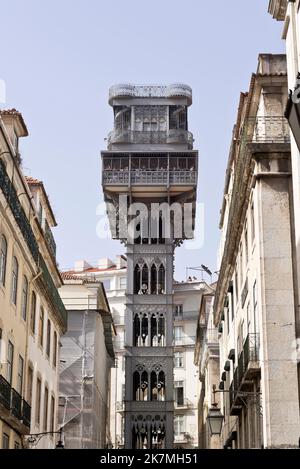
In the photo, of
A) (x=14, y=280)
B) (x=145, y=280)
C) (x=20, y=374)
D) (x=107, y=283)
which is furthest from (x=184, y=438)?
(x=14, y=280)

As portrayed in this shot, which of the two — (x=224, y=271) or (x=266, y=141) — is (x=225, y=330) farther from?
(x=266, y=141)

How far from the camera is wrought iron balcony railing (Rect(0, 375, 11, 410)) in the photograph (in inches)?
950

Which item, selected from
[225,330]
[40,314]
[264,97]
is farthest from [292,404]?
[225,330]

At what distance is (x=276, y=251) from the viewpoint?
24734mm

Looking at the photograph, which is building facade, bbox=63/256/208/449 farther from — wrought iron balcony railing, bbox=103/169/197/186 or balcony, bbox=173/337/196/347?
wrought iron balcony railing, bbox=103/169/197/186

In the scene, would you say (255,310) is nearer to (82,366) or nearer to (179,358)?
(82,366)

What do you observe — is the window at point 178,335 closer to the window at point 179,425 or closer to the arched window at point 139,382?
the window at point 179,425

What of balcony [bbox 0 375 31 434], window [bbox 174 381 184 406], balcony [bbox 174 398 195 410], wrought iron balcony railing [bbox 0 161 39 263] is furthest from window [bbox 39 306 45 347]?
window [bbox 174 381 184 406]

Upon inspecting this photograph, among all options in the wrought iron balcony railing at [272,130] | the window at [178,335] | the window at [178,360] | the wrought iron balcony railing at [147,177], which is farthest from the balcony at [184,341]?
the wrought iron balcony railing at [272,130]

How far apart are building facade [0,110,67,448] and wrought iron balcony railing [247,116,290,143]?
7.08 m

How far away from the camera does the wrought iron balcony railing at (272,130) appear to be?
2516 centimetres

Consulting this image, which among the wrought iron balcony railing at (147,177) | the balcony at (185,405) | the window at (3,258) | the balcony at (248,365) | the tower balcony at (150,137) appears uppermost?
the tower balcony at (150,137)

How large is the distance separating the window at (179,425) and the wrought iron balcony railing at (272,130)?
6482 centimetres

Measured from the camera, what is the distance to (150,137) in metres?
79.9
